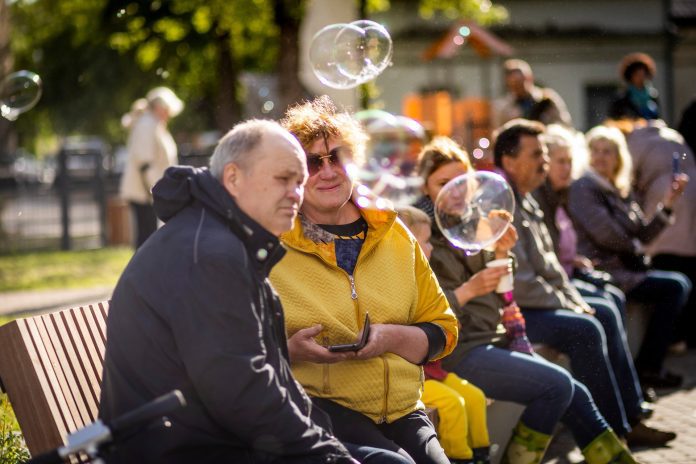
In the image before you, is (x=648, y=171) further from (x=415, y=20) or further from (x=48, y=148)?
(x=48, y=148)

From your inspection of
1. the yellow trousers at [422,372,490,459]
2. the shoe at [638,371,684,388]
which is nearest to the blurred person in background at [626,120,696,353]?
the shoe at [638,371,684,388]

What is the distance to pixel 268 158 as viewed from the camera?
3.49 m

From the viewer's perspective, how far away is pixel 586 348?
21.9ft

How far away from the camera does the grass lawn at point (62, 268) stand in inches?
609

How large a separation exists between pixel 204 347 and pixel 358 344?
1.06 meters

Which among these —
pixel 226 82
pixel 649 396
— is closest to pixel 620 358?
pixel 649 396

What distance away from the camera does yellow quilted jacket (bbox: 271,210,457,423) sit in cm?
437

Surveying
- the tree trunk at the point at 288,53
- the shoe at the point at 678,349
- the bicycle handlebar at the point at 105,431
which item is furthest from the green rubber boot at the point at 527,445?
the tree trunk at the point at 288,53

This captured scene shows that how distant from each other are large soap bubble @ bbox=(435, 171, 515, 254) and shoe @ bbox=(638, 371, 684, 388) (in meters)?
3.23

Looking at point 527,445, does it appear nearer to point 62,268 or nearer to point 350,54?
point 350,54

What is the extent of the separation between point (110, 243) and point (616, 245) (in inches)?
596

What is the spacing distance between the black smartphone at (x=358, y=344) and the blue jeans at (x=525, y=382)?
147 cm

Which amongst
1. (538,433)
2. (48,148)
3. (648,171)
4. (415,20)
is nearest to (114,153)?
(48,148)

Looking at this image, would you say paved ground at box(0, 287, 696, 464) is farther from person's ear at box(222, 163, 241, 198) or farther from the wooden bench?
person's ear at box(222, 163, 241, 198)
